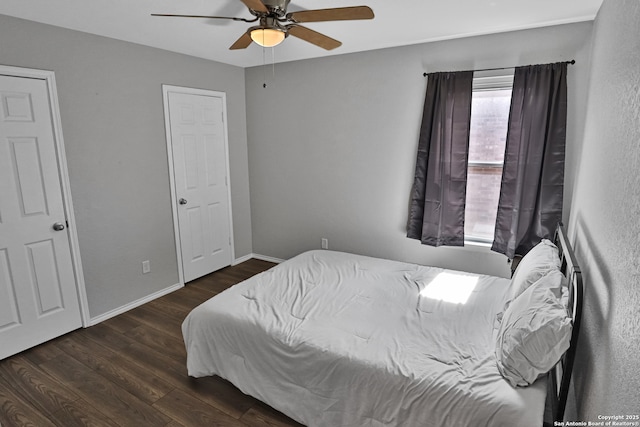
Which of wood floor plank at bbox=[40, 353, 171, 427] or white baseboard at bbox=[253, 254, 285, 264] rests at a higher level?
white baseboard at bbox=[253, 254, 285, 264]

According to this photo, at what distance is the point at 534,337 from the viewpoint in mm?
1452

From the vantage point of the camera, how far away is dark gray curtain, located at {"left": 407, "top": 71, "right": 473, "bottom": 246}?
312 cm

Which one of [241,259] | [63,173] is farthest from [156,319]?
[241,259]

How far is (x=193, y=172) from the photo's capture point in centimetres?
384

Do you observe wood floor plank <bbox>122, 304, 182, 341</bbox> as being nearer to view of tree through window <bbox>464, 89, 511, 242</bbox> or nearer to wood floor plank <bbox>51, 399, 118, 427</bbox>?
wood floor plank <bbox>51, 399, 118, 427</bbox>

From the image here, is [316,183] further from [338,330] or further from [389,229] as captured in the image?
[338,330]

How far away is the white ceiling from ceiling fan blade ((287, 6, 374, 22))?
460 millimetres

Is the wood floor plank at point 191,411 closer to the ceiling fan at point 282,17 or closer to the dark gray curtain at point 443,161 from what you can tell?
the ceiling fan at point 282,17

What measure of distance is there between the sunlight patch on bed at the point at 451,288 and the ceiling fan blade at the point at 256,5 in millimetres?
2056

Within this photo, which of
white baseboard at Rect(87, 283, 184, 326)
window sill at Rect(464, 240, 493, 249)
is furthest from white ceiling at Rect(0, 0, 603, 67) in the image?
white baseboard at Rect(87, 283, 184, 326)

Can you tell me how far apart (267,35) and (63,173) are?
81.5 inches

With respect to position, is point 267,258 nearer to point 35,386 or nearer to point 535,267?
point 35,386

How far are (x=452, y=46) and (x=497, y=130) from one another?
86 cm

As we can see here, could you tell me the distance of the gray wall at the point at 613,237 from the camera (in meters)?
0.99
